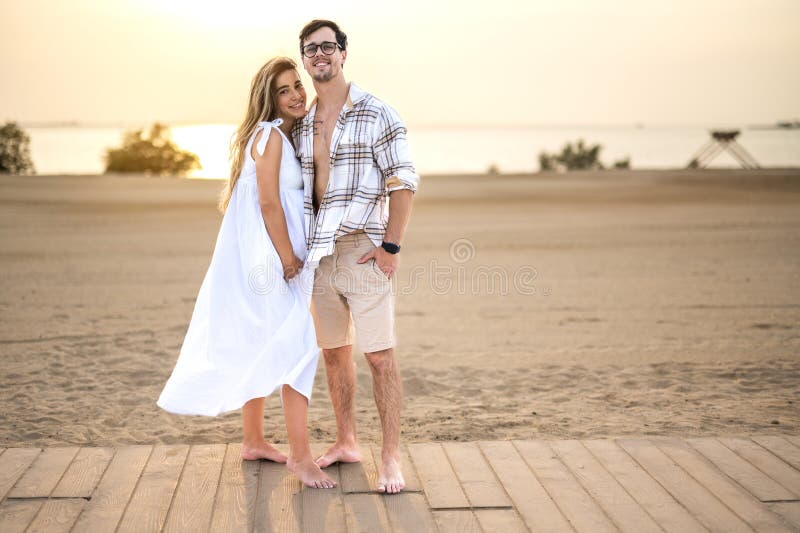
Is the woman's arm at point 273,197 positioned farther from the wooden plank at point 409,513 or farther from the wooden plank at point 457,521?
the wooden plank at point 457,521

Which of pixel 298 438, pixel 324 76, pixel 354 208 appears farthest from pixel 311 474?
pixel 324 76

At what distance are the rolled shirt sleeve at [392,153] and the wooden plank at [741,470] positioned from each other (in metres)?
2.05

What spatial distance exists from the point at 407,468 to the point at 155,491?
1.20 m

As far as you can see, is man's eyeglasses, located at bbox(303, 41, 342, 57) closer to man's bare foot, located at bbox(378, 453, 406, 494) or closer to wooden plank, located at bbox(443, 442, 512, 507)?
man's bare foot, located at bbox(378, 453, 406, 494)

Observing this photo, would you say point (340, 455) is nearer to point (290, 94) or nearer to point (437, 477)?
point (437, 477)

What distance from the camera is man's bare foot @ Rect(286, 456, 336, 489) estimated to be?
400 cm

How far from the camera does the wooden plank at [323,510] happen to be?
3.58 m

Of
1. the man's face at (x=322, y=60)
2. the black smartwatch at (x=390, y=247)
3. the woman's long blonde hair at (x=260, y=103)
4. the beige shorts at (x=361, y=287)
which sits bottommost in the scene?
the beige shorts at (x=361, y=287)

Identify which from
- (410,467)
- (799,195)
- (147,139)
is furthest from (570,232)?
(147,139)

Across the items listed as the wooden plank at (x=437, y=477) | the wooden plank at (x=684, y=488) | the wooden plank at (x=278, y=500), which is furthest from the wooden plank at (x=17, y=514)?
the wooden plank at (x=684, y=488)

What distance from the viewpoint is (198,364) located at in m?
4.14

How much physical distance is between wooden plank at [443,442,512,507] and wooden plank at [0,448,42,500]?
2079 millimetres

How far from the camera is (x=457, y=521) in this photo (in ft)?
11.9

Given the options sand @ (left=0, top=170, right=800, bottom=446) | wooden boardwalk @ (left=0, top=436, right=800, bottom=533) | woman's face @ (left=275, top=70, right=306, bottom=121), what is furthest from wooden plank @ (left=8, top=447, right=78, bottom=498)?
woman's face @ (left=275, top=70, right=306, bottom=121)
